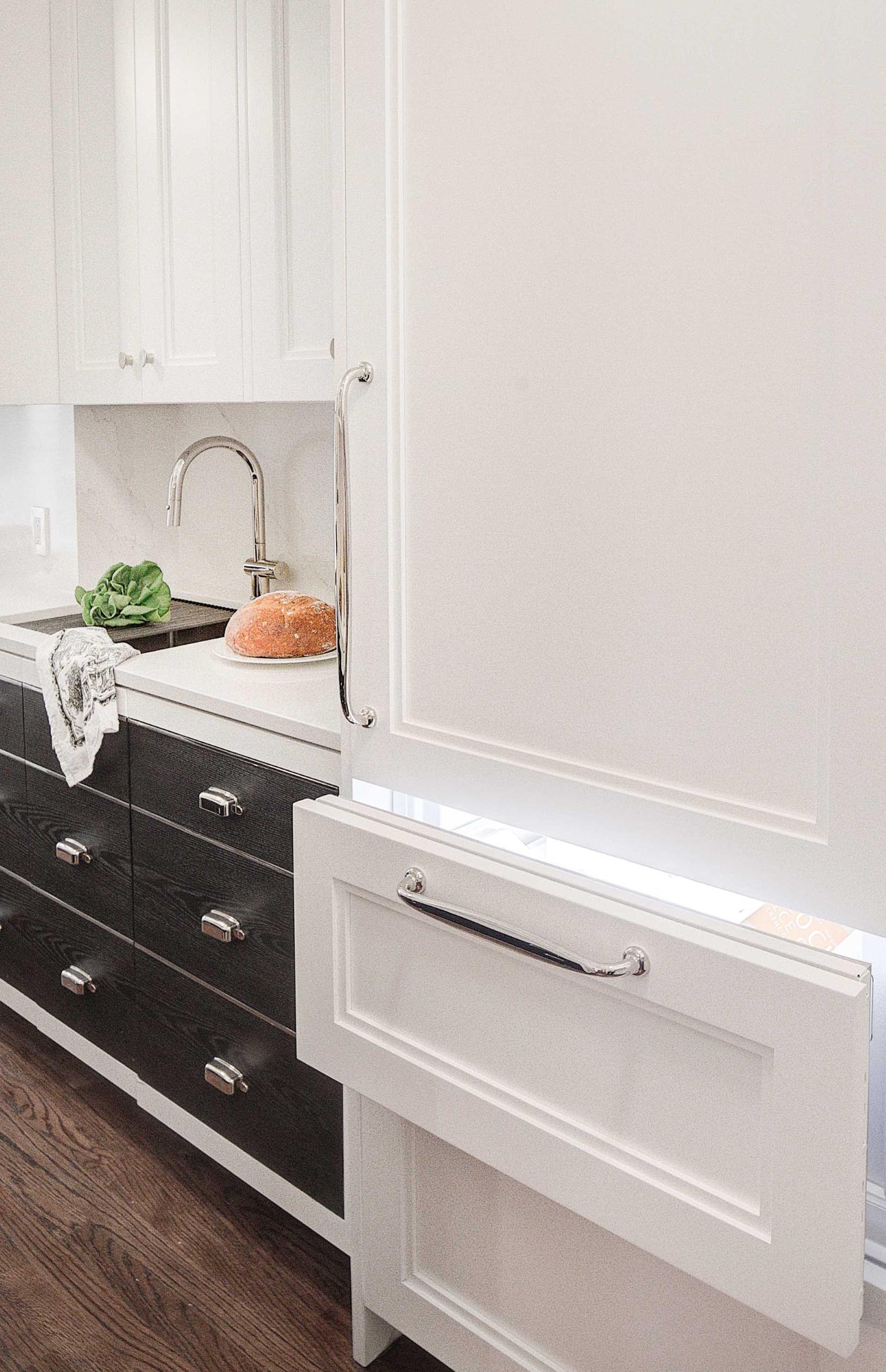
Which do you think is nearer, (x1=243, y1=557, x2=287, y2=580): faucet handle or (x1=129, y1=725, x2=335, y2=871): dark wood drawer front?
(x1=129, y1=725, x2=335, y2=871): dark wood drawer front

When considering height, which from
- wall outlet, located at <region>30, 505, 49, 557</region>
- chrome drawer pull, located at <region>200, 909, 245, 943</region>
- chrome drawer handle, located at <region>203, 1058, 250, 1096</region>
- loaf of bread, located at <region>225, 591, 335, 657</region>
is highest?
wall outlet, located at <region>30, 505, 49, 557</region>

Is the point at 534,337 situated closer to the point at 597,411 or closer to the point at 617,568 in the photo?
the point at 597,411

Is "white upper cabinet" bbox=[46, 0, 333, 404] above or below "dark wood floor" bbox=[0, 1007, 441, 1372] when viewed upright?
above

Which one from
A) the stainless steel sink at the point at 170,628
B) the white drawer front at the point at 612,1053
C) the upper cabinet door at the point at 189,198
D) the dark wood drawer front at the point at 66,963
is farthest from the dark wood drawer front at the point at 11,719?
the white drawer front at the point at 612,1053

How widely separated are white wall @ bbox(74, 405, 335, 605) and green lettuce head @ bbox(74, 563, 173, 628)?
0.25 m

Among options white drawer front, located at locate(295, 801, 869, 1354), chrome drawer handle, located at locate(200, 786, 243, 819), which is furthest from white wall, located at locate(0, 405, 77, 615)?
white drawer front, located at locate(295, 801, 869, 1354)

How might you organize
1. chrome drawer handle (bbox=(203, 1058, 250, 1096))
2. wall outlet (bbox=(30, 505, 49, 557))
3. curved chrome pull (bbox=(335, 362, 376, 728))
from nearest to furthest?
curved chrome pull (bbox=(335, 362, 376, 728)), chrome drawer handle (bbox=(203, 1058, 250, 1096)), wall outlet (bbox=(30, 505, 49, 557))

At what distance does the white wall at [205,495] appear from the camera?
2154 mm

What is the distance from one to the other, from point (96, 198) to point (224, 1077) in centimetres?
163

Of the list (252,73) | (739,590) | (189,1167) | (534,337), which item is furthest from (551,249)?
(189,1167)

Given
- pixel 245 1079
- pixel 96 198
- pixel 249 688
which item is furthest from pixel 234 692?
pixel 96 198

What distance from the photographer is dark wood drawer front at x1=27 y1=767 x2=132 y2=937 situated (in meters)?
1.83

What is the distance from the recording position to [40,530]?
8.46ft

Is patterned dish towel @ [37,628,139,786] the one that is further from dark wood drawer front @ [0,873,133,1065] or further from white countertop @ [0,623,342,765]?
dark wood drawer front @ [0,873,133,1065]
